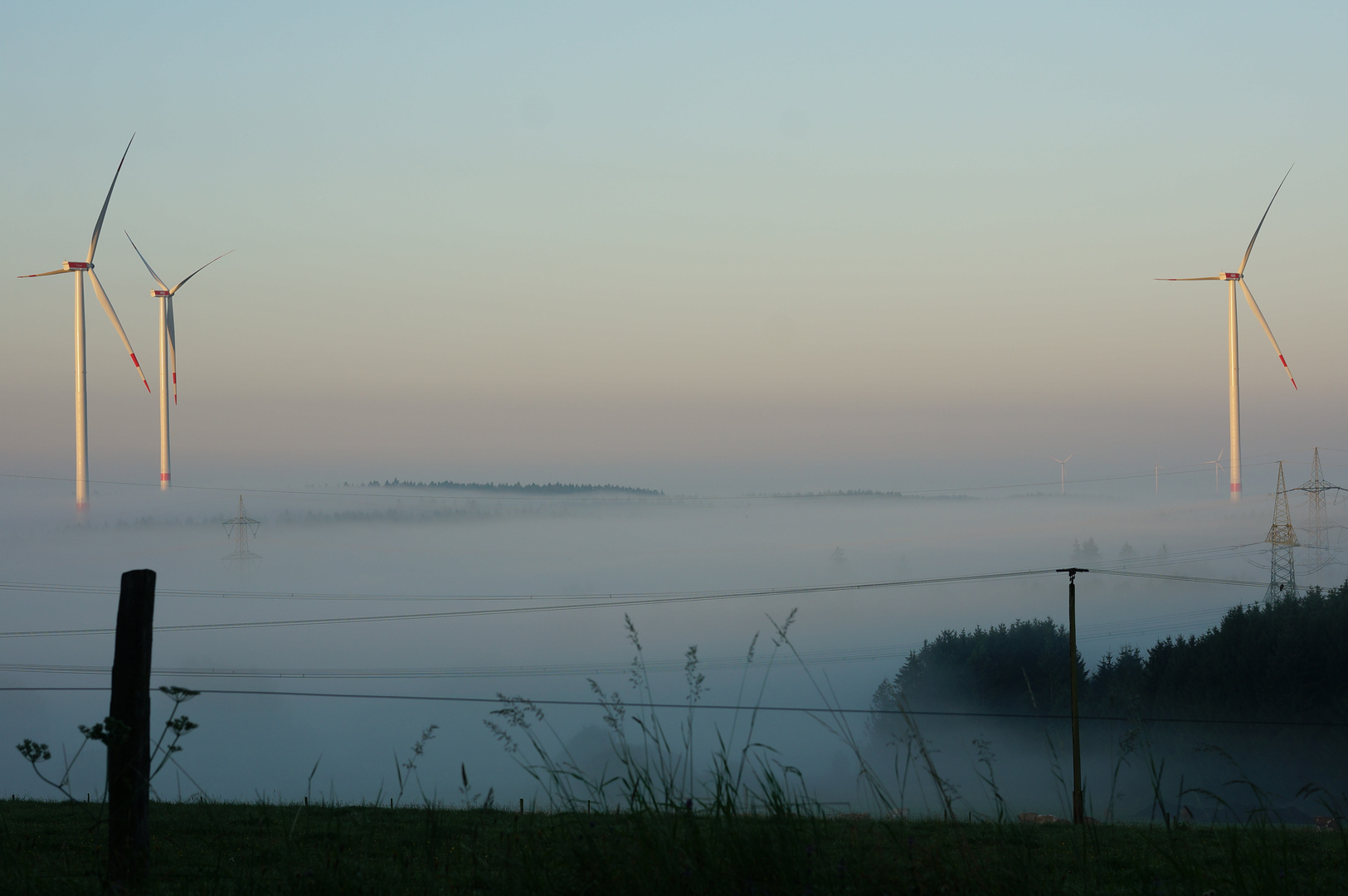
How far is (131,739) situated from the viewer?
9.66 m

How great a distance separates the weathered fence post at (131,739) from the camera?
9281 millimetres

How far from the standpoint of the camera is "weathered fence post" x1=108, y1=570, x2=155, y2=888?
9281mm

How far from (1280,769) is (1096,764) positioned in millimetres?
32588

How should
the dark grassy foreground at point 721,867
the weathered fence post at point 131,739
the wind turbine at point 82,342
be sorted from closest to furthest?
the dark grassy foreground at point 721,867, the weathered fence post at point 131,739, the wind turbine at point 82,342

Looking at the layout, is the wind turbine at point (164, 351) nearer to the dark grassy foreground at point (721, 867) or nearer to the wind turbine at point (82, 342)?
the wind turbine at point (82, 342)

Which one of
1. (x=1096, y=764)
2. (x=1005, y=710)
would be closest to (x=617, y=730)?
(x=1005, y=710)

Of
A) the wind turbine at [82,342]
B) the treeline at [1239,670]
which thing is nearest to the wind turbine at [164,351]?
the wind turbine at [82,342]

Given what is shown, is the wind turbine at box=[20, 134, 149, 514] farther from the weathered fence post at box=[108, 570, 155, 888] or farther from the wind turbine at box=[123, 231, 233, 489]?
the weathered fence post at box=[108, 570, 155, 888]

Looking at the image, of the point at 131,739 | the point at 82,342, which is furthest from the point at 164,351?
the point at 131,739

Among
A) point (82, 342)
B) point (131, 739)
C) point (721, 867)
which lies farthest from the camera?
point (82, 342)

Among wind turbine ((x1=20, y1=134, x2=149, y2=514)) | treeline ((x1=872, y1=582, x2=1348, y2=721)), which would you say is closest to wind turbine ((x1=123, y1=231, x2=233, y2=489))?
wind turbine ((x1=20, y1=134, x2=149, y2=514))

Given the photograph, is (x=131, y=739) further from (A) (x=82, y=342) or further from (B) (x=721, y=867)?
(A) (x=82, y=342)

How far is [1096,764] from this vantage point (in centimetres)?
9931

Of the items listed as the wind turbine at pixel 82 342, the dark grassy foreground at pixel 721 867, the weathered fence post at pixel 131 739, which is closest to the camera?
the dark grassy foreground at pixel 721 867
